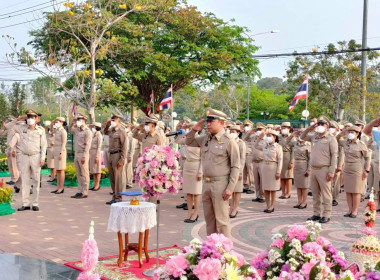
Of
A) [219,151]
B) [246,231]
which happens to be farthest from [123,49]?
[219,151]

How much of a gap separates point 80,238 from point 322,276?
653cm

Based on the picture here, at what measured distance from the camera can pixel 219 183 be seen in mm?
6961

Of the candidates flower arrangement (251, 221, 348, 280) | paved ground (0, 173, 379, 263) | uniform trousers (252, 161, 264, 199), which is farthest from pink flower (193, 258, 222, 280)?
uniform trousers (252, 161, 264, 199)

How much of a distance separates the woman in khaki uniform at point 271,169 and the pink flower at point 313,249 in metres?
8.62

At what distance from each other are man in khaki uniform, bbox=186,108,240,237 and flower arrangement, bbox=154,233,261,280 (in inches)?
155

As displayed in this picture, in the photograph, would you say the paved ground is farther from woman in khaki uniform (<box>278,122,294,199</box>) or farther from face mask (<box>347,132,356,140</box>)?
face mask (<box>347,132,356,140</box>)

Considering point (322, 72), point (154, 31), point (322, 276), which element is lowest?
point (322, 276)

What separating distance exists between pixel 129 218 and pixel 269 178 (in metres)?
5.69

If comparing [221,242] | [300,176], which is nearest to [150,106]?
[300,176]

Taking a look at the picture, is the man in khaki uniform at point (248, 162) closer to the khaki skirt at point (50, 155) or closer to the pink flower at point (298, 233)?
the khaki skirt at point (50, 155)

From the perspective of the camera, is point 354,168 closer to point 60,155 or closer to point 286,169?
point 286,169

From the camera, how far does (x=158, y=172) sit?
678cm

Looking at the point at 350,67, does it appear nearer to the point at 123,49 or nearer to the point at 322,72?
the point at 322,72

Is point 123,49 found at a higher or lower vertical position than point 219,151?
higher
